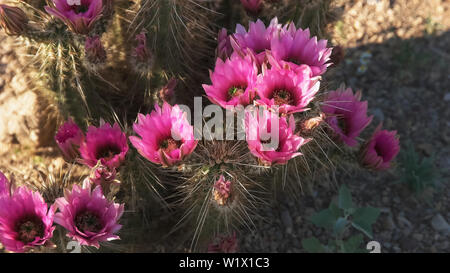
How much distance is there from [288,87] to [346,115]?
1.20 feet

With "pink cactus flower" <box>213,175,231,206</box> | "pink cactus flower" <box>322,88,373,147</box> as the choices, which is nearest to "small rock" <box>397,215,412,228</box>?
"pink cactus flower" <box>322,88,373,147</box>

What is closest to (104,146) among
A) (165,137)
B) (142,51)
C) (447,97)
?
(165,137)

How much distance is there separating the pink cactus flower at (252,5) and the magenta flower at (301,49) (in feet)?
0.86

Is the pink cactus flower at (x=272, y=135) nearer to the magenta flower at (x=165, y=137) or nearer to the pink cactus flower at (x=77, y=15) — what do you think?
the magenta flower at (x=165, y=137)

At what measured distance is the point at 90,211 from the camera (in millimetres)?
1400

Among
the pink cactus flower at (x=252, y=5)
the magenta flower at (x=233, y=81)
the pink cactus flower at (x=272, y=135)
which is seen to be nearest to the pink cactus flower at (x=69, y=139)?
the magenta flower at (x=233, y=81)

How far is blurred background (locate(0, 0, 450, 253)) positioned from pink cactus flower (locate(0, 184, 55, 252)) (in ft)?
2.18

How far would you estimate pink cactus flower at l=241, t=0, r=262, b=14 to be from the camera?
5.53 feet

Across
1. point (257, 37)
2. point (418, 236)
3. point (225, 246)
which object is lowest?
point (418, 236)

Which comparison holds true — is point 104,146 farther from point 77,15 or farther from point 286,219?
point 286,219

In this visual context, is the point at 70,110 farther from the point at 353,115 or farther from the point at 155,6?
the point at 353,115

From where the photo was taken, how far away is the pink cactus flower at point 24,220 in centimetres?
127

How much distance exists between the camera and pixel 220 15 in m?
2.06
